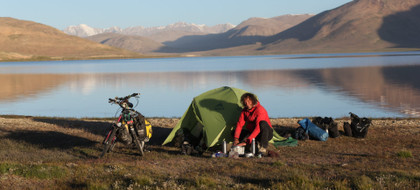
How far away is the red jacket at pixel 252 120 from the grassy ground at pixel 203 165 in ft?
2.55

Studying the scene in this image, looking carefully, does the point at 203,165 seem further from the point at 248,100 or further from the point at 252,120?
the point at 248,100

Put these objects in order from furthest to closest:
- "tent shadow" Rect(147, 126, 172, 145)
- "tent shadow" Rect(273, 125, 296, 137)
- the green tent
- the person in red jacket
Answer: "tent shadow" Rect(273, 125, 296, 137) → "tent shadow" Rect(147, 126, 172, 145) → the green tent → the person in red jacket

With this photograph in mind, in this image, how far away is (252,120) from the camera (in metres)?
12.2

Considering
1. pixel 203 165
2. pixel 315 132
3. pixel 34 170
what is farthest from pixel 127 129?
pixel 315 132

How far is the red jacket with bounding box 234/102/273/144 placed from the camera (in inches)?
473

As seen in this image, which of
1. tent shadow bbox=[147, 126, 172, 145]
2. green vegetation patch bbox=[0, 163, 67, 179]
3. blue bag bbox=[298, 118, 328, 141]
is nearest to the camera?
green vegetation patch bbox=[0, 163, 67, 179]

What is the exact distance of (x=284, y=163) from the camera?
418 inches

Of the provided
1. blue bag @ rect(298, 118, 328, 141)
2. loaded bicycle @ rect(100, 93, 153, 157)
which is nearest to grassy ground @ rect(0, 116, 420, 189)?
blue bag @ rect(298, 118, 328, 141)

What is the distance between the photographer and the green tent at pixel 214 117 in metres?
13.4

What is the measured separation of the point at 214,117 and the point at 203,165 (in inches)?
121

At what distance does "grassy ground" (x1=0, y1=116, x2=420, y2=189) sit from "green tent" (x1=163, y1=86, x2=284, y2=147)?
39.3 inches

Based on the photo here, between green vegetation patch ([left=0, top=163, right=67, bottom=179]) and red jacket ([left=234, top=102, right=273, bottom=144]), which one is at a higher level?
red jacket ([left=234, top=102, right=273, bottom=144])

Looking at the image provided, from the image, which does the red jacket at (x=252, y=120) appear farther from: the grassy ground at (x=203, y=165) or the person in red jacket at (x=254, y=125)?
the grassy ground at (x=203, y=165)

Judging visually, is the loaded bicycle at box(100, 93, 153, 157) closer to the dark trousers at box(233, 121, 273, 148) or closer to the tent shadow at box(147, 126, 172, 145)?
the tent shadow at box(147, 126, 172, 145)
